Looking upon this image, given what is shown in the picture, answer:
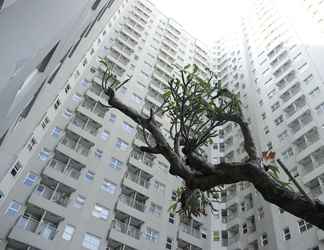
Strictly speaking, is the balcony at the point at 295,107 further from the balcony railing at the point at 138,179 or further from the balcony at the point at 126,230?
the balcony at the point at 126,230

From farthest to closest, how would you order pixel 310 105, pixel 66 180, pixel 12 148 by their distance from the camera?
pixel 310 105, pixel 66 180, pixel 12 148

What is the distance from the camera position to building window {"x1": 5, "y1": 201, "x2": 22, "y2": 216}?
19.9 meters

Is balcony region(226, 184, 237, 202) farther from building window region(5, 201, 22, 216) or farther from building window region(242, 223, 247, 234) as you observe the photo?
building window region(5, 201, 22, 216)

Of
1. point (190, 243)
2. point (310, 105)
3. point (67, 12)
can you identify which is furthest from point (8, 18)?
point (310, 105)

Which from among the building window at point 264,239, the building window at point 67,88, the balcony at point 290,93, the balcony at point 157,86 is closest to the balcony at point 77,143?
the building window at point 67,88

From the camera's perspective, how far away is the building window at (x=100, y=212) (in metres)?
23.0

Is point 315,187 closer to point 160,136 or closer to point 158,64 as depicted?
point 160,136

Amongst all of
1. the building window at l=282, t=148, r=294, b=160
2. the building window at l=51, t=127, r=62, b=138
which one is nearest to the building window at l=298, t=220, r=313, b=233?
the building window at l=282, t=148, r=294, b=160

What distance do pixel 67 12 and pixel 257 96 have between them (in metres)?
33.1

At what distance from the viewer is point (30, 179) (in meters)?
22.1

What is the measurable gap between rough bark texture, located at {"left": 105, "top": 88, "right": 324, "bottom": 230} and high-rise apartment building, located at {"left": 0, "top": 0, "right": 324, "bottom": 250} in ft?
25.0

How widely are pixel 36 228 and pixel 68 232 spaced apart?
1.93m

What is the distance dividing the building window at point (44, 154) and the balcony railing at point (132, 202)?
5.96m

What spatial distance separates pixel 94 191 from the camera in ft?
78.9
